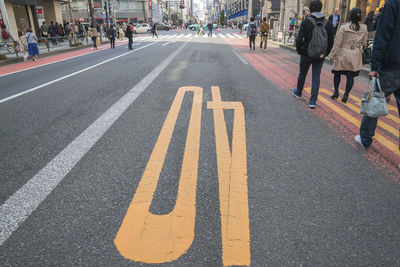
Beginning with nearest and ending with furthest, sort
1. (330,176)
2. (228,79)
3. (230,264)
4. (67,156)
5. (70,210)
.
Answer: (230,264) < (70,210) < (330,176) < (67,156) < (228,79)

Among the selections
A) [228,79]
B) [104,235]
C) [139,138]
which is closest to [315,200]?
[104,235]

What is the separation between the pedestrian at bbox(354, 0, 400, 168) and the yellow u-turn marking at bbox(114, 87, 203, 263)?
7.51 ft

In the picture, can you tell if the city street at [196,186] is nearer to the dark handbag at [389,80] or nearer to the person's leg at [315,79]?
the person's leg at [315,79]

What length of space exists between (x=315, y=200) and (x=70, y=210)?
2.05 metres

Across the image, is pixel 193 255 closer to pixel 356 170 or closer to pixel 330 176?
pixel 330 176

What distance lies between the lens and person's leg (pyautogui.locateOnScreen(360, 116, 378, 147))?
3248mm

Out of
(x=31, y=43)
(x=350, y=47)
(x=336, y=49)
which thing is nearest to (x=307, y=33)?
(x=336, y=49)

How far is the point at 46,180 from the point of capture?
8.61 feet

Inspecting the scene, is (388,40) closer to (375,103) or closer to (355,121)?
(375,103)

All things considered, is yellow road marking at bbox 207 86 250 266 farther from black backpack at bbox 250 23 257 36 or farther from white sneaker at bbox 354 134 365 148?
black backpack at bbox 250 23 257 36

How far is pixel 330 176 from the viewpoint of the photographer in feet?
8.80

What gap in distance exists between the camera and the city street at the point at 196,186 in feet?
5.87

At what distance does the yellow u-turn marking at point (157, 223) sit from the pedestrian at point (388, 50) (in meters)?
2.29

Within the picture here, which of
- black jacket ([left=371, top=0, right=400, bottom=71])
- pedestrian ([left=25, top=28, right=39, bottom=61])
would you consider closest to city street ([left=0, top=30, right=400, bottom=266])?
black jacket ([left=371, top=0, right=400, bottom=71])
